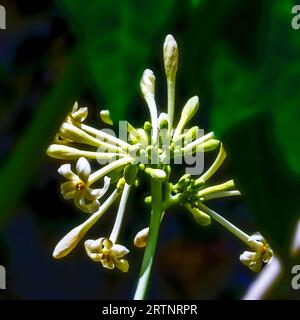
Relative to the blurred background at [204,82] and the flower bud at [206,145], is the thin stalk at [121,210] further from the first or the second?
the blurred background at [204,82]

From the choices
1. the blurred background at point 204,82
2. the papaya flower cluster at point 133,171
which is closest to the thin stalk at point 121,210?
the papaya flower cluster at point 133,171

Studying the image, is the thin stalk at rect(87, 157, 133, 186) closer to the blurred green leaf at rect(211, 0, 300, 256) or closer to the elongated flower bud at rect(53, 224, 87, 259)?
the elongated flower bud at rect(53, 224, 87, 259)

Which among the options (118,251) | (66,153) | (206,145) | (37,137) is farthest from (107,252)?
(37,137)

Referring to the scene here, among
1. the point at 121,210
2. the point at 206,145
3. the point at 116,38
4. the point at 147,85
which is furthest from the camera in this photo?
the point at 121,210

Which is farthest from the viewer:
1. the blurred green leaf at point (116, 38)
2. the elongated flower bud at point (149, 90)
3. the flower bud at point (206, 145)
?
the elongated flower bud at point (149, 90)

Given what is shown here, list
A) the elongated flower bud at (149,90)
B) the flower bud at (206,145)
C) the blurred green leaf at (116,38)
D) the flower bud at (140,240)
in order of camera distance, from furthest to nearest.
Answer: the flower bud at (140,240), the elongated flower bud at (149,90), the flower bud at (206,145), the blurred green leaf at (116,38)

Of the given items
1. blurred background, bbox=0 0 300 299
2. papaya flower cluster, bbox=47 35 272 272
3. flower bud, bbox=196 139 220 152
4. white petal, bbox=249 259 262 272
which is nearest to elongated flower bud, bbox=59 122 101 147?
papaya flower cluster, bbox=47 35 272 272

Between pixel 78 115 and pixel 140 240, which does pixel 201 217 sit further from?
pixel 78 115
